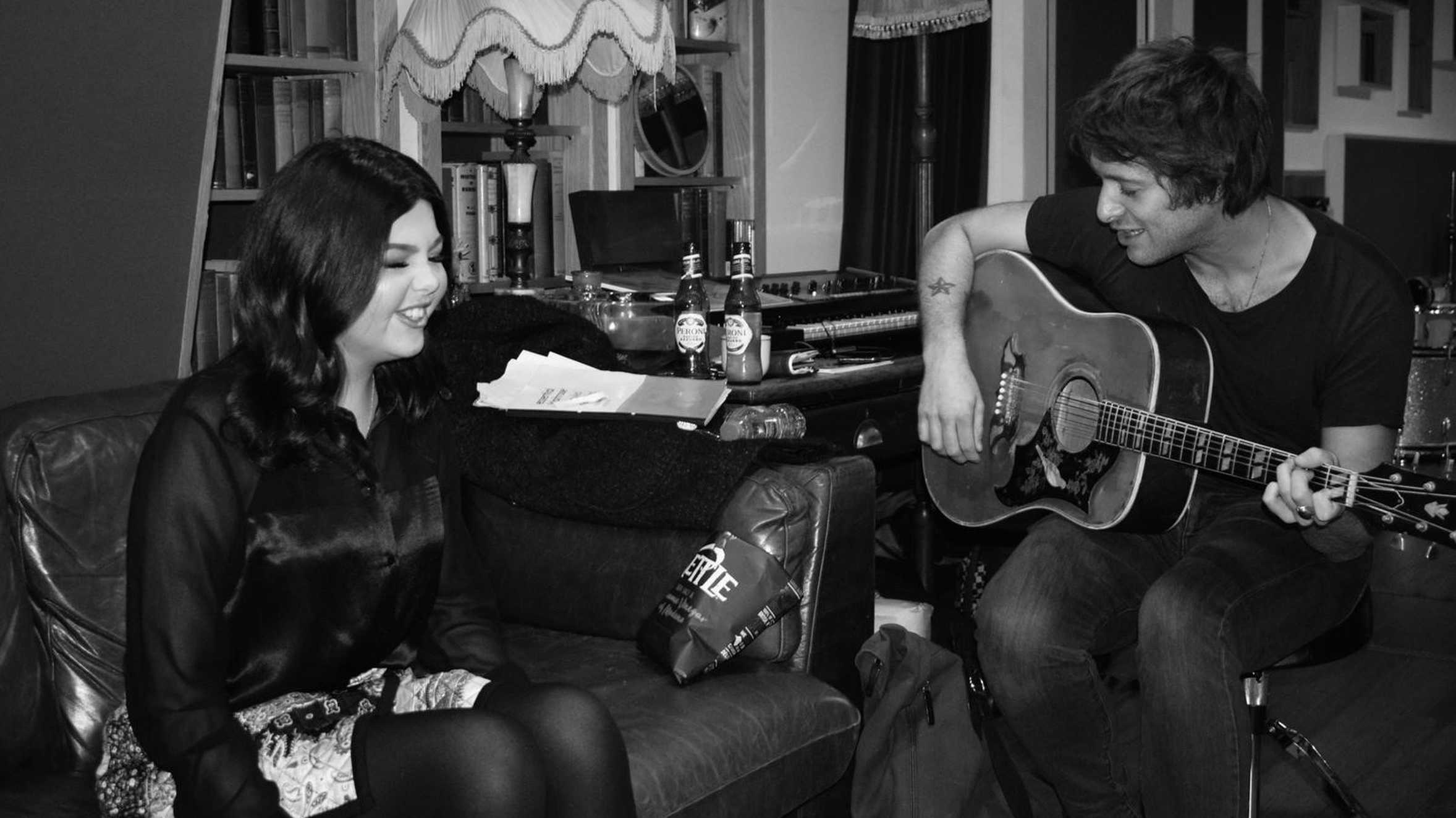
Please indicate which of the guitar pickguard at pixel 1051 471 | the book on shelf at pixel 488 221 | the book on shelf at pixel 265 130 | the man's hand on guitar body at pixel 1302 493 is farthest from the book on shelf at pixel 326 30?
the man's hand on guitar body at pixel 1302 493

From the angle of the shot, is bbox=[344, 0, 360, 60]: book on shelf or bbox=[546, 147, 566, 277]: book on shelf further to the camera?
bbox=[546, 147, 566, 277]: book on shelf

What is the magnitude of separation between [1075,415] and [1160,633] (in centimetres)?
38

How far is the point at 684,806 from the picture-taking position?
1.59 metres

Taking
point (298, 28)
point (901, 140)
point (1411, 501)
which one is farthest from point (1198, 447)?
point (901, 140)

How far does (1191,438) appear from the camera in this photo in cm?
184

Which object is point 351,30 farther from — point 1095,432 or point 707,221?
point 1095,432

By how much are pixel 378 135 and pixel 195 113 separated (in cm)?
56

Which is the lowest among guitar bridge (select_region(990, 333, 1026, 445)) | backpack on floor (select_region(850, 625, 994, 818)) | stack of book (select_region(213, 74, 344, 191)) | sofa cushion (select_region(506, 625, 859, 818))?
backpack on floor (select_region(850, 625, 994, 818))

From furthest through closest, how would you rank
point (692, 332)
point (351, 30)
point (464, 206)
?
point (464, 206)
point (351, 30)
point (692, 332)

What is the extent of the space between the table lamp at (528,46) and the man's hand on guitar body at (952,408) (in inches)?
29.5

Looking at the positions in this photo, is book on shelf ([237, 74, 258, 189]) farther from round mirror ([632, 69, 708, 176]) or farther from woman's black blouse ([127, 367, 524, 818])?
woman's black blouse ([127, 367, 524, 818])

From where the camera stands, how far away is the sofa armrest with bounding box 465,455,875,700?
192cm

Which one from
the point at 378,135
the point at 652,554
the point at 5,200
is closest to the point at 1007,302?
the point at 652,554

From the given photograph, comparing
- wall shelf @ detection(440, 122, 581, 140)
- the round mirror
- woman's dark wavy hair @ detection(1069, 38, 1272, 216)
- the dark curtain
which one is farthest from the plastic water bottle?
the dark curtain
